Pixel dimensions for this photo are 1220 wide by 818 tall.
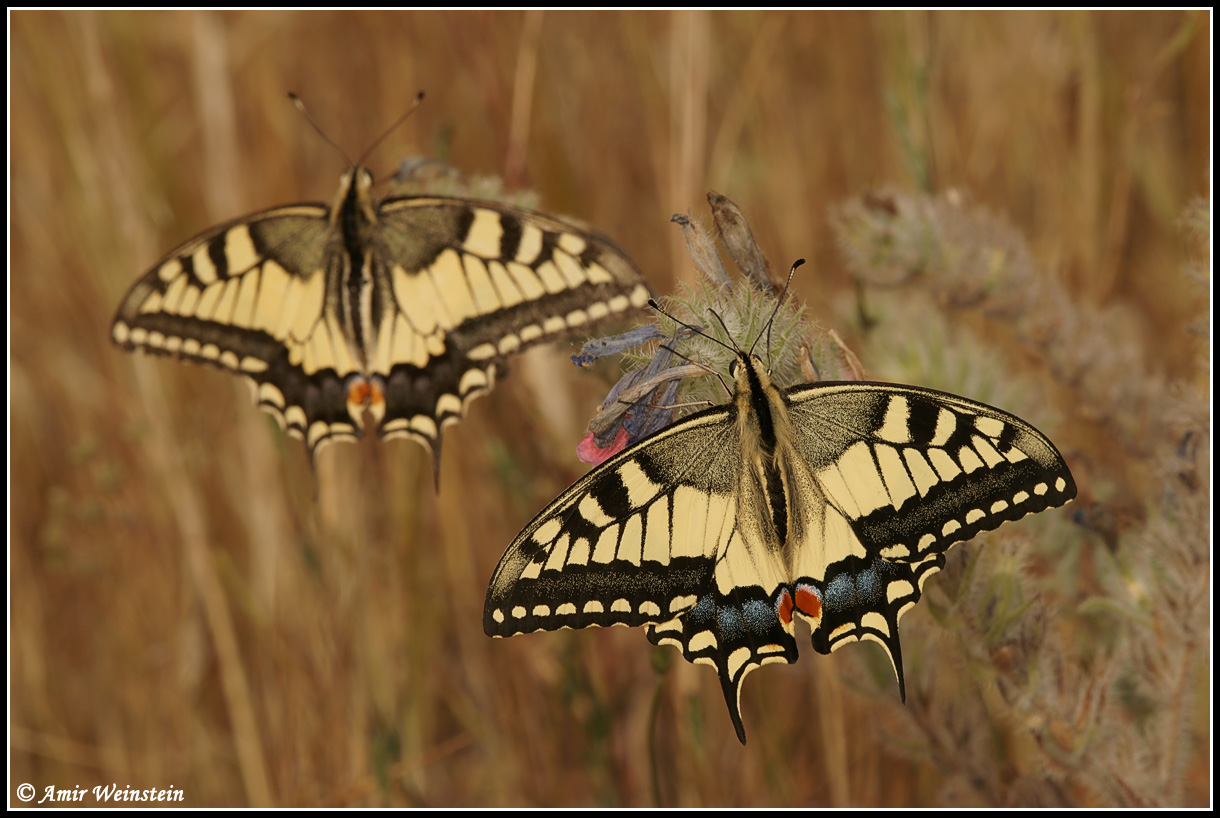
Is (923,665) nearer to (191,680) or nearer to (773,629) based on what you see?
(773,629)

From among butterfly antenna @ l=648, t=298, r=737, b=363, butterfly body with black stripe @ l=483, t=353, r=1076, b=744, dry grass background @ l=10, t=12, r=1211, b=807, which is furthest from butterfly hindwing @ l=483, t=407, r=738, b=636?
dry grass background @ l=10, t=12, r=1211, b=807

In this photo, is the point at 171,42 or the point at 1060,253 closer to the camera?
the point at 1060,253

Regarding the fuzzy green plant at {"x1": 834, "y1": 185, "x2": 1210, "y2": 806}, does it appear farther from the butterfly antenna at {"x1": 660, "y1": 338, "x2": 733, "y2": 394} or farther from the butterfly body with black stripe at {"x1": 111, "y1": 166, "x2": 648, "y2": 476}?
the butterfly body with black stripe at {"x1": 111, "y1": 166, "x2": 648, "y2": 476}

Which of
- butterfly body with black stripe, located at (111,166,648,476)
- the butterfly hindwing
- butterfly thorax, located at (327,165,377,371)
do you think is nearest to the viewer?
the butterfly hindwing

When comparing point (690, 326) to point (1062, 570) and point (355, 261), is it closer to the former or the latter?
point (355, 261)

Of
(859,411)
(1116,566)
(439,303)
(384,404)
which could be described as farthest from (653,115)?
(1116,566)

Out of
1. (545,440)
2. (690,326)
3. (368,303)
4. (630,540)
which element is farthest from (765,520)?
(368,303)
